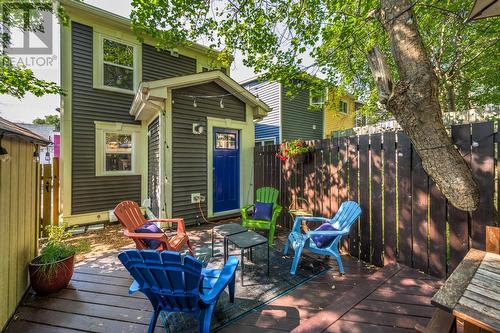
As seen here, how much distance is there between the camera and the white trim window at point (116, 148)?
19.0 ft

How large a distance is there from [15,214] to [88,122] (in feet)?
13.6

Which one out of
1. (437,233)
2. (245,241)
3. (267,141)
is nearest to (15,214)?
(245,241)

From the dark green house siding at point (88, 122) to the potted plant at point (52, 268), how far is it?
3.40 m

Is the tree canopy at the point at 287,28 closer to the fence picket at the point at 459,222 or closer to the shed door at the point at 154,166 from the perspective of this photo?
the fence picket at the point at 459,222

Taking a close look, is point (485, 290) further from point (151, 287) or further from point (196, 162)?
point (196, 162)

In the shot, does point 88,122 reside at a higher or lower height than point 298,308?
higher

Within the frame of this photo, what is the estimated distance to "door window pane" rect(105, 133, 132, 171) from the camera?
6.01m

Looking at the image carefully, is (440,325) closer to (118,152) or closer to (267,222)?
(267,222)

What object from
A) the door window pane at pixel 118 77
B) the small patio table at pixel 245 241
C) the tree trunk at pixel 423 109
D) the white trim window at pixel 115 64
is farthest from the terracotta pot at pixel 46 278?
the door window pane at pixel 118 77

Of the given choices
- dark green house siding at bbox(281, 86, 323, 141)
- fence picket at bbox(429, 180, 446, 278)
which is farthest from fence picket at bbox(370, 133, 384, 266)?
dark green house siding at bbox(281, 86, 323, 141)

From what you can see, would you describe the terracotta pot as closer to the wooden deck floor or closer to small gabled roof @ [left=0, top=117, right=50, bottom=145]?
the wooden deck floor

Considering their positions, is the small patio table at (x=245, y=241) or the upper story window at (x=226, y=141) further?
the upper story window at (x=226, y=141)

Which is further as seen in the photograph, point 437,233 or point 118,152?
point 118,152

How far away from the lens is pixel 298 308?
2.19m
